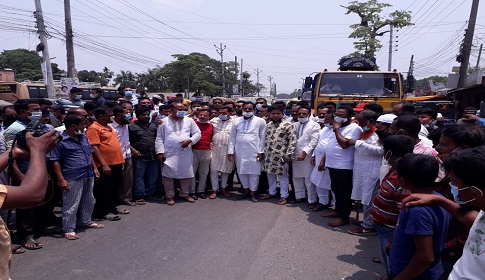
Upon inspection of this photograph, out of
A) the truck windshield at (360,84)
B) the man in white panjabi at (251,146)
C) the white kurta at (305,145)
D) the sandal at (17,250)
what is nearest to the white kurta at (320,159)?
the white kurta at (305,145)

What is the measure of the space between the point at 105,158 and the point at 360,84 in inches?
257

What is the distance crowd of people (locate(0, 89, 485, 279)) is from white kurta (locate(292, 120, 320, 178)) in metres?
0.02

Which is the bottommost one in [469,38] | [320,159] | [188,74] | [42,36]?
[320,159]

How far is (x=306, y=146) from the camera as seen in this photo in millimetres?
5949

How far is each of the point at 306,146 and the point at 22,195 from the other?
4791 mm

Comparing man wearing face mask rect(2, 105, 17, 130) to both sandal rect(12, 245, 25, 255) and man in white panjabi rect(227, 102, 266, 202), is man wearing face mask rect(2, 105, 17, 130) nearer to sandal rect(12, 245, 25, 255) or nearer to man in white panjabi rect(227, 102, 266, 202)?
sandal rect(12, 245, 25, 255)

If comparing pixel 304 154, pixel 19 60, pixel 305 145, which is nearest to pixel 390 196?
pixel 304 154

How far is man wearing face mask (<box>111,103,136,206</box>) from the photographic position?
5.81 meters

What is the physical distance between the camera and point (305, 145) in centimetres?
600

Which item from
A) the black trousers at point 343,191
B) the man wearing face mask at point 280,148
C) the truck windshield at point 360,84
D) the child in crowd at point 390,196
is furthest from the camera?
the truck windshield at point 360,84

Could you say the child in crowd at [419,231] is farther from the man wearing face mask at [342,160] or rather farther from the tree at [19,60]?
the tree at [19,60]

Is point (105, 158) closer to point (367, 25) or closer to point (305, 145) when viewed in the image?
point (305, 145)

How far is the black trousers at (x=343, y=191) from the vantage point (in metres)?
5.07

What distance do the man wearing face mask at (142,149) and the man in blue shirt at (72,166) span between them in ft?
4.50
